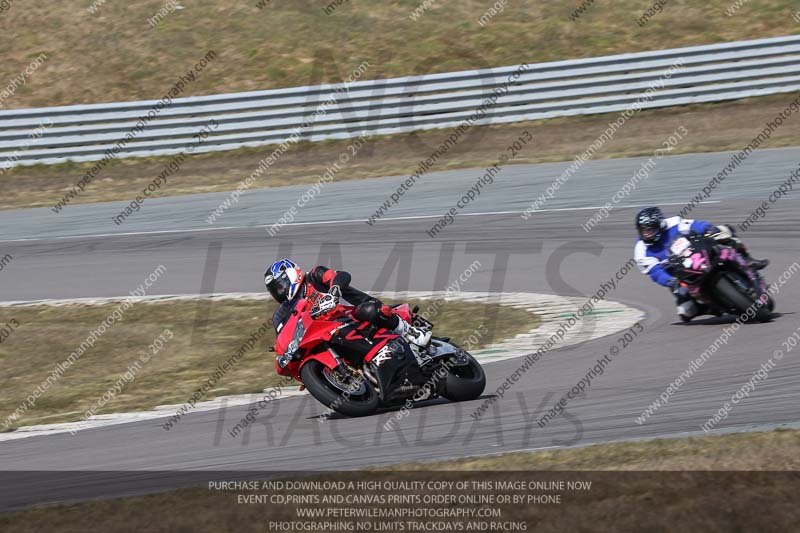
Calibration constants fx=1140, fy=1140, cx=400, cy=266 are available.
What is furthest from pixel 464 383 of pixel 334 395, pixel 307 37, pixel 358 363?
pixel 307 37

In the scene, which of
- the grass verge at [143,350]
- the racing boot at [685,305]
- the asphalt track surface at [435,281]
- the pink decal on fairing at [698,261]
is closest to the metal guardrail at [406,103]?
the asphalt track surface at [435,281]

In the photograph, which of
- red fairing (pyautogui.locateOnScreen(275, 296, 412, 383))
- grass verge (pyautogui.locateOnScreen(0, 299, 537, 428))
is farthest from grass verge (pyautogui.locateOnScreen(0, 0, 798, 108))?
red fairing (pyautogui.locateOnScreen(275, 296, 412, 383))

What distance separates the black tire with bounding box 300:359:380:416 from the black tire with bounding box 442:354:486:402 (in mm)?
661

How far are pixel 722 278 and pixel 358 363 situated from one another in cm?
440

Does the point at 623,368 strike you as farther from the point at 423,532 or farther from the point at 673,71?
the point at 673,71

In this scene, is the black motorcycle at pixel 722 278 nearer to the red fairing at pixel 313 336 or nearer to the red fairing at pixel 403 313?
the red fairing at pixel 403 313

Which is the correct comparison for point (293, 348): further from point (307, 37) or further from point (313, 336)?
point (307, 37)

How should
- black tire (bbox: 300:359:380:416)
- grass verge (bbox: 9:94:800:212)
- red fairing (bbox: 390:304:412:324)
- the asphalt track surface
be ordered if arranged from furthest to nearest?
grass verge (bbox: 9:94:800:212), red fairing (bbox: 390:304:412:324), black tire (bbox: 300:359:380:416), the asphalt track surface

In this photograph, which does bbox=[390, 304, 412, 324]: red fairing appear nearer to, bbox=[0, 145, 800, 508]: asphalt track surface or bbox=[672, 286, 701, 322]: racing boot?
bbox=[0, 145, 800, 508]: asphalt track surface

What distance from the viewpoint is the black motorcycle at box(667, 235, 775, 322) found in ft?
39.5

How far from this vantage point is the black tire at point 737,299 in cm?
1201

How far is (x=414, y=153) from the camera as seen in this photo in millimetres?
24062

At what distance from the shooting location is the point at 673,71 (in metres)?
24.0

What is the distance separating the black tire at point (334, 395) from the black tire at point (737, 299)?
425cm
